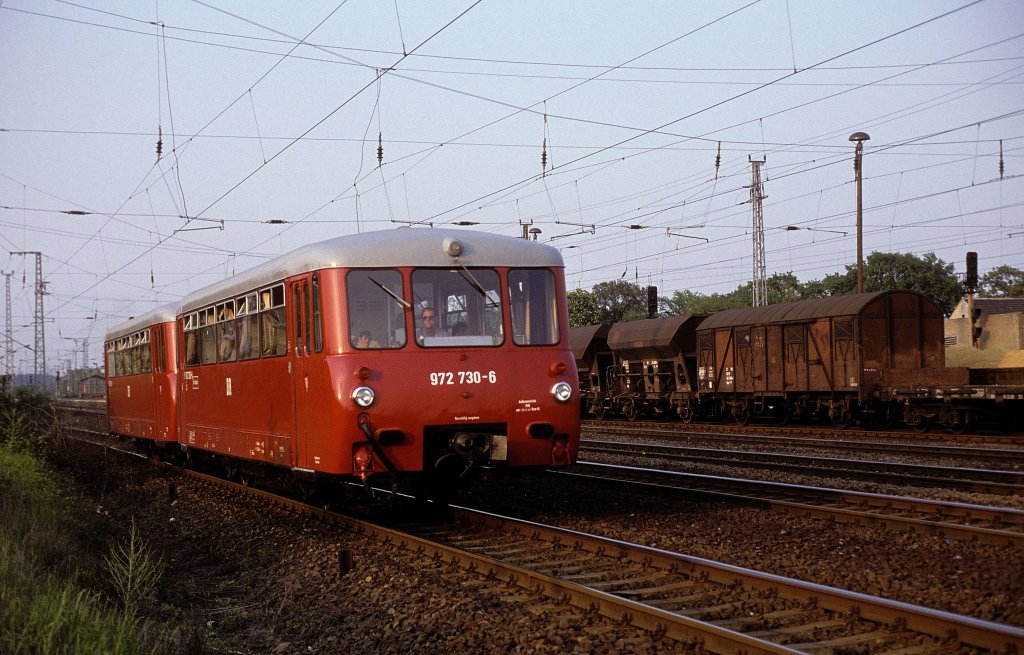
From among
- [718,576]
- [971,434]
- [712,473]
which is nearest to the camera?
[718,576]

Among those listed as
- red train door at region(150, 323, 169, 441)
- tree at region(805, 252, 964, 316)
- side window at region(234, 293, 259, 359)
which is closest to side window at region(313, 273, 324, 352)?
side window at region(234, 293, 259, 359)

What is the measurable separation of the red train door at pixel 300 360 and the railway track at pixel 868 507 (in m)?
4.67

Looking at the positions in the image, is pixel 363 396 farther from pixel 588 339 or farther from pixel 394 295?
pixel 588 339

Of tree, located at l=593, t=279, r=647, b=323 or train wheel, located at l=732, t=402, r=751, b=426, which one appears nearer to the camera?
train wheel, located at l=732, t=402, r=751, b=426

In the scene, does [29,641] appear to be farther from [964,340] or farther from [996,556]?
[964,340]

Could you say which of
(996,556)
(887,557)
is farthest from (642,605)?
(996,556)

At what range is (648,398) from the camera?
31.7 m

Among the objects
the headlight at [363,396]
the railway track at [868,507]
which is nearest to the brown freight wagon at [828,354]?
the railway track at [868,507]

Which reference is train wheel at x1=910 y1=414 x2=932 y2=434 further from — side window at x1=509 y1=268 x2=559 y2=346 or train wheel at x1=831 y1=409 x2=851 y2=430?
side window at x1=509 y1=268 x2=559 y2=346

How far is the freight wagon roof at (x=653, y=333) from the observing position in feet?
100

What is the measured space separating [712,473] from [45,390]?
16110 millimetres

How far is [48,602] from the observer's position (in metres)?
5.98

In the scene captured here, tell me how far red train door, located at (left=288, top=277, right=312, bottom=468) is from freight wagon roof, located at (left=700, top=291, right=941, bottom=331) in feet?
55.2

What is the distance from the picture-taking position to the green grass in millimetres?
5270
